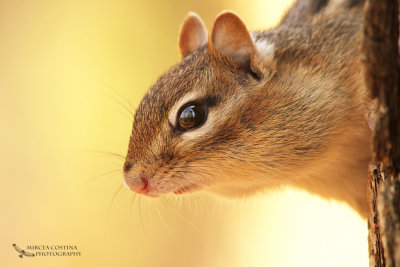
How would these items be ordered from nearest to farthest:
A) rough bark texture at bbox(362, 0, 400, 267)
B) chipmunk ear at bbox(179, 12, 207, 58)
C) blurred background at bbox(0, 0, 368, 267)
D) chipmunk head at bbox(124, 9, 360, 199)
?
rough bark texture at bbox(362, 0, 400, 267) < chipmunk head at bbox(124, 9, 360, 199) < chipmunk ear at bbox(179, 12, 207, 58) < blurred background at bbox(0, 0, 368, 267)

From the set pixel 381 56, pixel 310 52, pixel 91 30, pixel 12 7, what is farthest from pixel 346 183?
pixel 12 7

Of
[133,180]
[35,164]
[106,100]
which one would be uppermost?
[106,100]

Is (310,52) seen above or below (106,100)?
below

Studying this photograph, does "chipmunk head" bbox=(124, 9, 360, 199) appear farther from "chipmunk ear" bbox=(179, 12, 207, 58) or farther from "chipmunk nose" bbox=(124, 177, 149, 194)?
"chipmunk ear" bbox=(179, 12, 207, 58)

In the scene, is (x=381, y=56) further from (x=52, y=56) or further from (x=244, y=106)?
(x=52, y=56)

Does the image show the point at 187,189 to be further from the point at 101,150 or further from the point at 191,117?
the point at 101,150

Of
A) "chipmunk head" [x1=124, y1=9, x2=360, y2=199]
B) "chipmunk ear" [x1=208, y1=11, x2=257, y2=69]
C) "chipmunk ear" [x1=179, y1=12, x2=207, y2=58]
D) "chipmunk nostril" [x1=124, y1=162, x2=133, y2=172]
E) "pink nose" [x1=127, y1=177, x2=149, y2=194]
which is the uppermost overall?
"chipmunk ear" [x1=179, y1=12, x2=207, y2=58]

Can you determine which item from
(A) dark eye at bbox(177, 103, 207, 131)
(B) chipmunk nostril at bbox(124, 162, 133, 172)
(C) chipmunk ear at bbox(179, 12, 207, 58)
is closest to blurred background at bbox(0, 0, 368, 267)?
(C) chipmunk ear at bbox(179, 12, 207, 58)

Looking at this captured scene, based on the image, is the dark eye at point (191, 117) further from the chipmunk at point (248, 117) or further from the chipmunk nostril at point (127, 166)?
the chipmunk nostril at point (127, 166)
